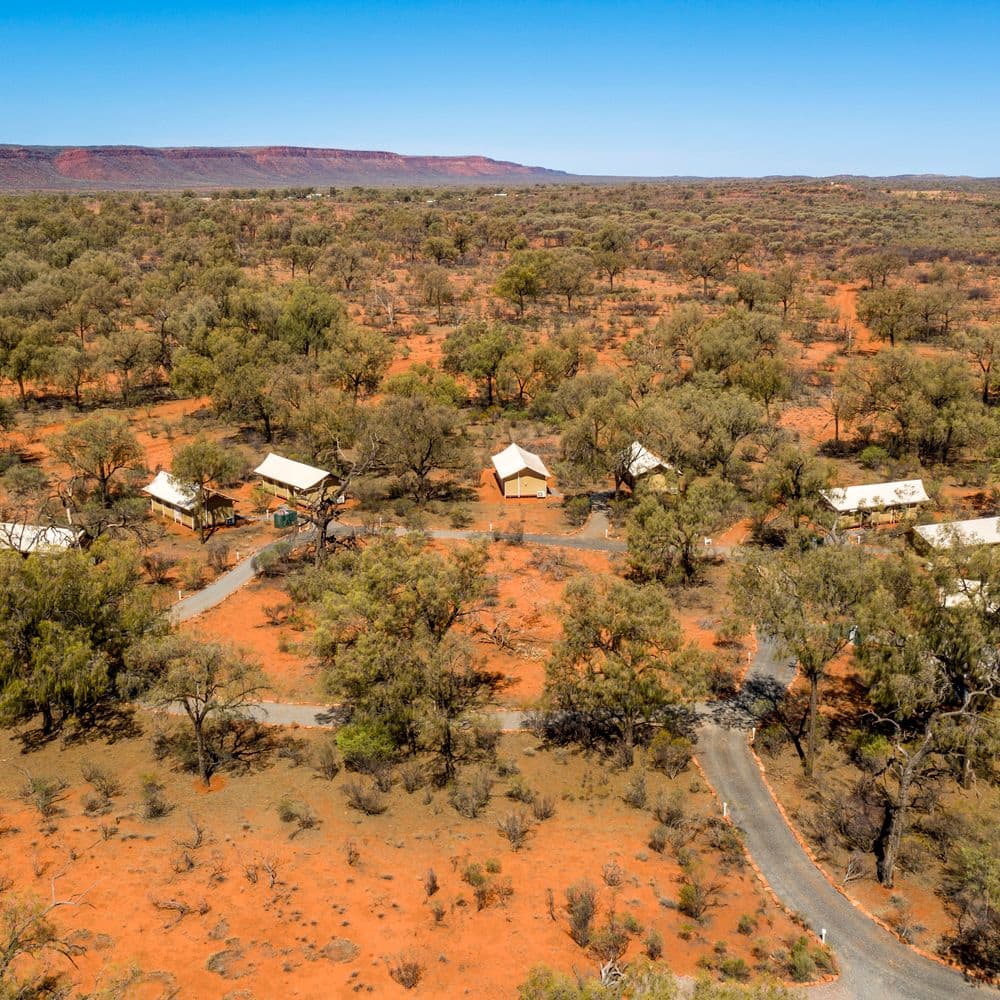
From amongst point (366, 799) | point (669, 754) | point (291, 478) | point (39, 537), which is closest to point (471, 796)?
point (366, 799)

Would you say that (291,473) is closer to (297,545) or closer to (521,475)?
(297,545)

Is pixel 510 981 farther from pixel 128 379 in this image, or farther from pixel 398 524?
pixel 128 379

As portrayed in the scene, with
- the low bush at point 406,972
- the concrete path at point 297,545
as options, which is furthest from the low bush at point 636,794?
the concrete path at point 297,545

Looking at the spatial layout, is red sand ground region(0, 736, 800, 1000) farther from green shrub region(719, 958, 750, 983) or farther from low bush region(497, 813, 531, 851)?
green shrub region(719, 958, 750, 983)

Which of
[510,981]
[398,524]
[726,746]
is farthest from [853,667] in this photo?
[398,524]

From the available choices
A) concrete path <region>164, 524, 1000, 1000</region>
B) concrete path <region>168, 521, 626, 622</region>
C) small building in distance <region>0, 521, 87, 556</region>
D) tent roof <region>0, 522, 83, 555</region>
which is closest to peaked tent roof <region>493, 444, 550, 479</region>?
concrete path <region>168, 521, 626, 622</region>
